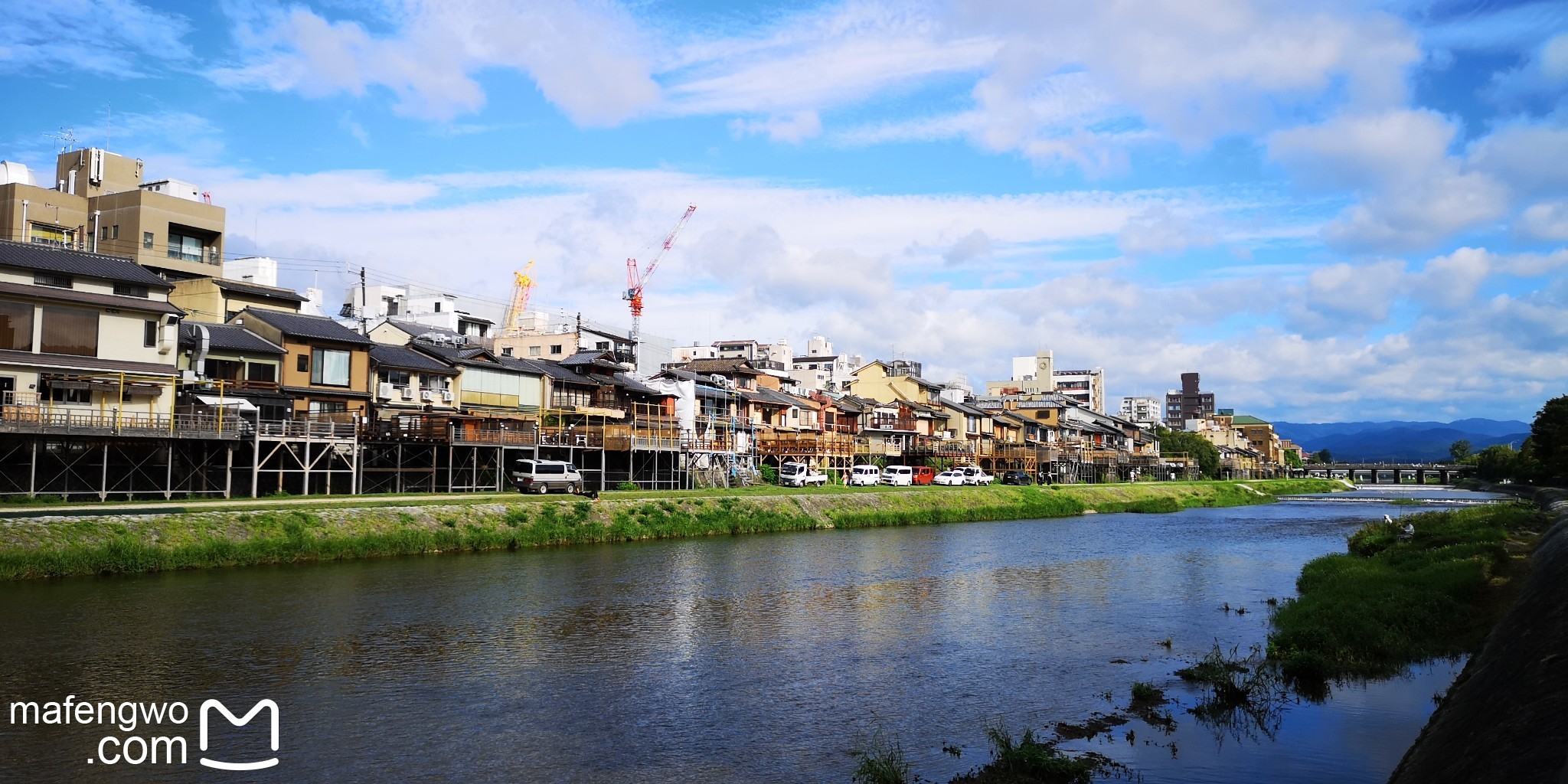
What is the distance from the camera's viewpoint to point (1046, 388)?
182 m

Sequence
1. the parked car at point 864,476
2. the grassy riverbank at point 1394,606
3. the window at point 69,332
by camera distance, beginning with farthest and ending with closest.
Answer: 1. the parked car at point 864,476
2. the window at point 69,332
3. the grassy riverbank at point 1394,606

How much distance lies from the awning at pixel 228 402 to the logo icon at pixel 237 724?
32100 mm

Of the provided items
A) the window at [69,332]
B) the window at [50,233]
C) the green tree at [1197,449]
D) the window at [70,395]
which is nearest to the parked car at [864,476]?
the window at [70,395]

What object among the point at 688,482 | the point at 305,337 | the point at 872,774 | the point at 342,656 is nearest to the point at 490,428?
the point at 305,337

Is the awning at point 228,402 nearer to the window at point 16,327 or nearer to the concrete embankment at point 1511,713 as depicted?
the window at point 16,327

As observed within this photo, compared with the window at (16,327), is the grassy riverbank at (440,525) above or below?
below

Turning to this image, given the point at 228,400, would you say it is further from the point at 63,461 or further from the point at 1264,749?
the point at 1264,749

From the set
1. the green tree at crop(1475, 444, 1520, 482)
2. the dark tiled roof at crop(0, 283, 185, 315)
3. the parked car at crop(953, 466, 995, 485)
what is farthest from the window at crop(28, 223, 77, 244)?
the green tree at crop(1475, 444, 1520, 482)

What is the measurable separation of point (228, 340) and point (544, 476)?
1696cm

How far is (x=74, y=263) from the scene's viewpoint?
4200 cm

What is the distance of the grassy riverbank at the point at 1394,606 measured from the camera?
19.9m

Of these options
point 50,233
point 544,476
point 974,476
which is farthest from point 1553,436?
point 50,233

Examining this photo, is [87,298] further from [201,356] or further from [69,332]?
[201,356]

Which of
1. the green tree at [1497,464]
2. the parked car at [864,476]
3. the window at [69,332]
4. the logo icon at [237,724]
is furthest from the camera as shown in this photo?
the green tree at [1497,464]
